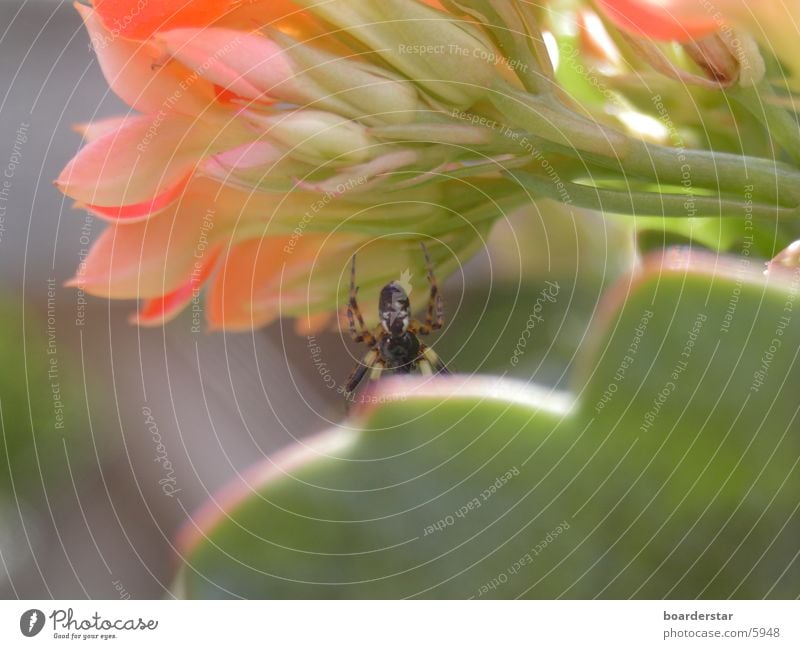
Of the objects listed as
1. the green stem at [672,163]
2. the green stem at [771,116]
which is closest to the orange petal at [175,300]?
the green stem at [672,163]

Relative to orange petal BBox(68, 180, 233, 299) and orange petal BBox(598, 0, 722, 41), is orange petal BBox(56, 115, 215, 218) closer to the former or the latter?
orange petal BBox(68, 180, 233, 299)

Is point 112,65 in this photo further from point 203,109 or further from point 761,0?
point 761,0

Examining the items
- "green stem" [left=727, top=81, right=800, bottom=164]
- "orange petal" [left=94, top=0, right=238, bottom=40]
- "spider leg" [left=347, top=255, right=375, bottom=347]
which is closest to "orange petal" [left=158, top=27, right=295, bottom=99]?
"orange petal" [left=94, top=0, right=238, bottom=40]

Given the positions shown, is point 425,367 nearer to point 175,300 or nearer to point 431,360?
point 431,360

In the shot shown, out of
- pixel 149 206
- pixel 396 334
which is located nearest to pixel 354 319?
pixel 396 334

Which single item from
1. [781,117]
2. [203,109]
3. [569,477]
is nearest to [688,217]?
[781,117]

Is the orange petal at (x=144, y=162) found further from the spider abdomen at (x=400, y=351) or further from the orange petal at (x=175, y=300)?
the spider abdomen at (x=400, y=351)
